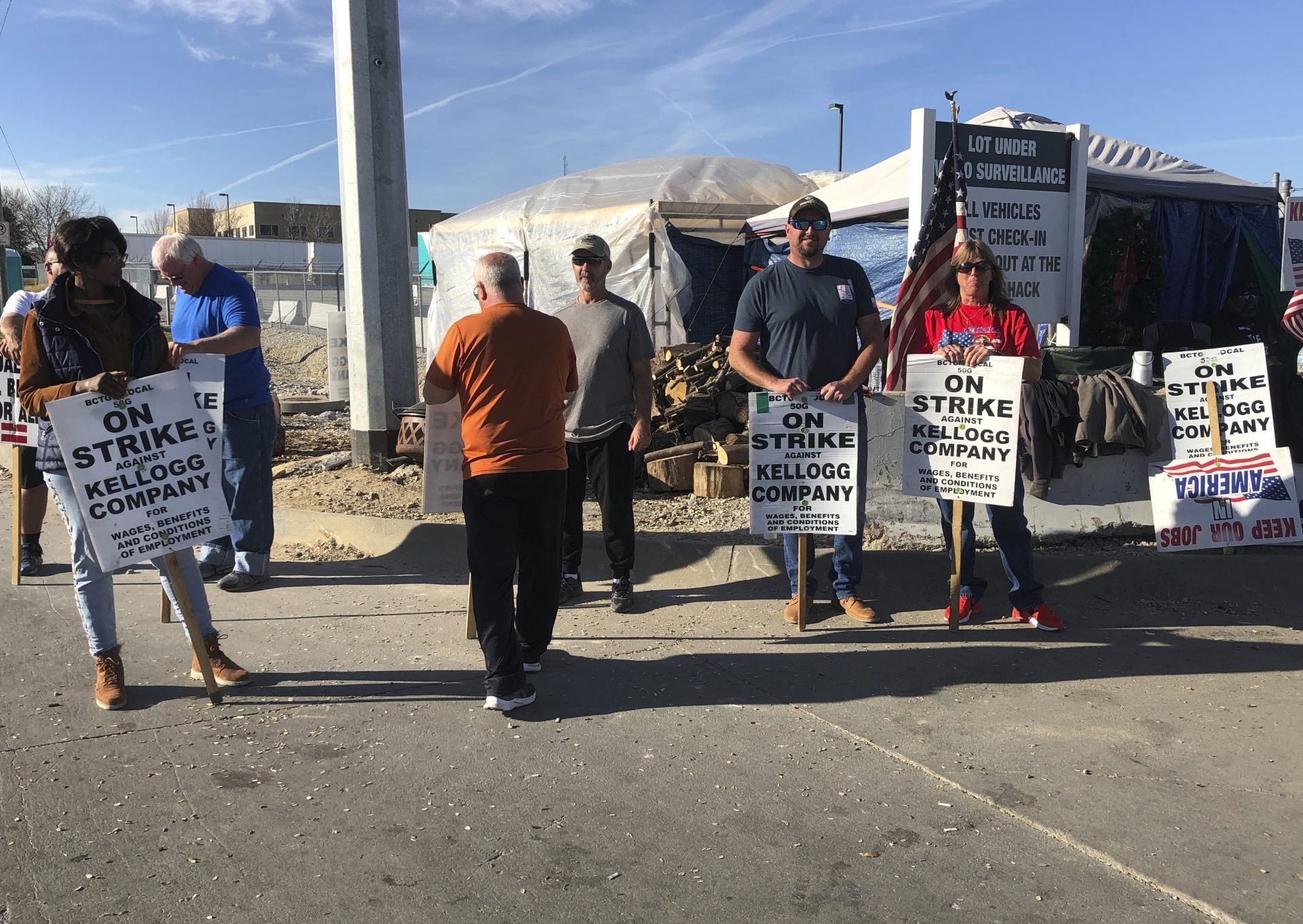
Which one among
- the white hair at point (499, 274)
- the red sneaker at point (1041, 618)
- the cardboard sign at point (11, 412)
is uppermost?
the white hair at point (499, 274)

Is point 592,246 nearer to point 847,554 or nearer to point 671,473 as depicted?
point 847,554

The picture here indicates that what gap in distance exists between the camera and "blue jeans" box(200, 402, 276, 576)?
20.3 feet

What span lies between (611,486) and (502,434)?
59.0 inches

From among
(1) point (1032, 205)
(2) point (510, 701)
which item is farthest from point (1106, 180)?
(2) point (510, 701)

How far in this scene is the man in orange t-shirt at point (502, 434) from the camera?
14.4 ft

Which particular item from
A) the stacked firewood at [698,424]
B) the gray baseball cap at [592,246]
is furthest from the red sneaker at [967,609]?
the gray baseball cap at [592,246]

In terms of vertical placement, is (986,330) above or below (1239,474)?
above

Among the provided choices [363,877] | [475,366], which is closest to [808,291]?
[475,366]

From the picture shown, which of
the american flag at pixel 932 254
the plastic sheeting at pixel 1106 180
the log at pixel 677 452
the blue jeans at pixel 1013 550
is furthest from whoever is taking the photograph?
the plastic sheeting at pixel 1106 180

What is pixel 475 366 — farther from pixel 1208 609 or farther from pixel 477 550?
pixel 1208 609

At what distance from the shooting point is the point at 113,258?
433cm

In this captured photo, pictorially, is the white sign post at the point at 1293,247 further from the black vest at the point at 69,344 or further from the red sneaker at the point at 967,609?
the black vest at the point at 69,344

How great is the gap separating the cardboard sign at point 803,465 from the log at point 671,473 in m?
2.96

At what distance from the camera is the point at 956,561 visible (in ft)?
18.2
